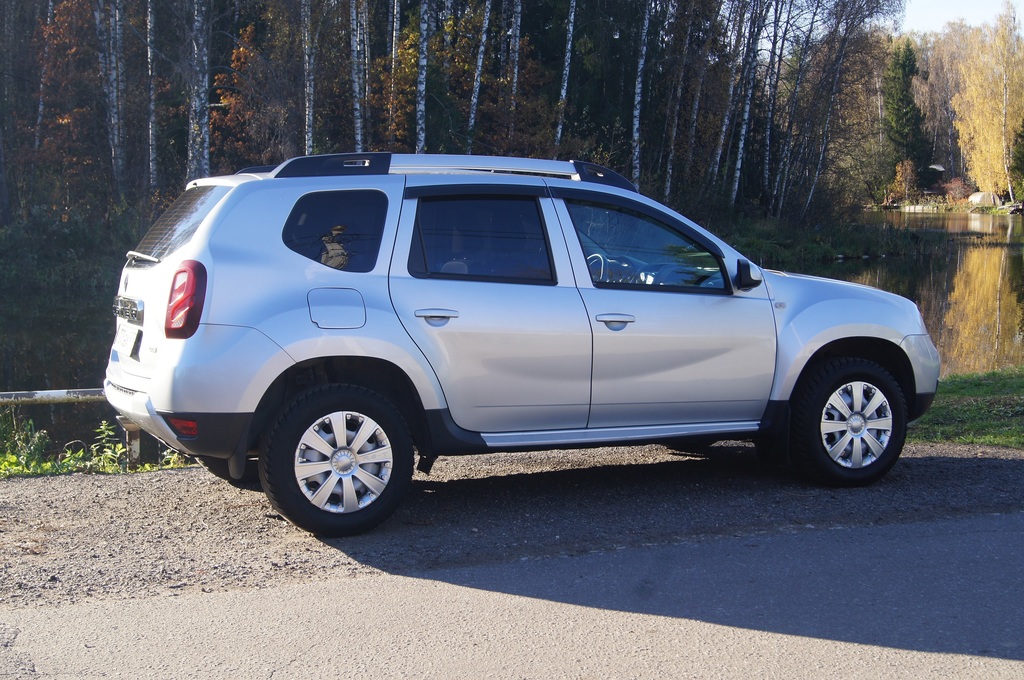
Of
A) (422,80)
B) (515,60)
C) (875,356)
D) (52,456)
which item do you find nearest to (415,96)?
(422,80)

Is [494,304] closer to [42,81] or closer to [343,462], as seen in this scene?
[343,462]

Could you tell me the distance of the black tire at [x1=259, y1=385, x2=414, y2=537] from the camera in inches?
215

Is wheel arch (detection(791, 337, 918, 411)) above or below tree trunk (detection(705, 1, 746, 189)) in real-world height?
below

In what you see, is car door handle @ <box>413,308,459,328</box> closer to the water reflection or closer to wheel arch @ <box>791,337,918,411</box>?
wheel arch @ <box>791,337,918,411</box>

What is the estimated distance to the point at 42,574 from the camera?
5.06 m

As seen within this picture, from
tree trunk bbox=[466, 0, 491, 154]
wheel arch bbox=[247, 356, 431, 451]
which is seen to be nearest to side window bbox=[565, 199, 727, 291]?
wheel arch bbox=[247, 356, 431, 451]

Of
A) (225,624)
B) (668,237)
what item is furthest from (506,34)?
(225,624)

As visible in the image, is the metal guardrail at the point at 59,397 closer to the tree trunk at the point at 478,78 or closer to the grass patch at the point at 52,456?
the grass patch at the point at 52,456

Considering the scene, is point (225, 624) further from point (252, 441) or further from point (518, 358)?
point (518, 358)

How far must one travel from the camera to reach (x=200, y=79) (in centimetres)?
2564

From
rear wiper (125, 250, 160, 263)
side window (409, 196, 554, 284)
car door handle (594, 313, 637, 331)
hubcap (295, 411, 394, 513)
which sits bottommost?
hubcap (295, 411, 394, 513)

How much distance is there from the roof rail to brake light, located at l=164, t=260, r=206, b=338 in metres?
0.79

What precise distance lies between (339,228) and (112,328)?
15248 millimetres

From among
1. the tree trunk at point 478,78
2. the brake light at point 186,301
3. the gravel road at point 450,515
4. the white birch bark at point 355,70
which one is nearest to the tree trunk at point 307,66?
the white birch bark at point 355,70
